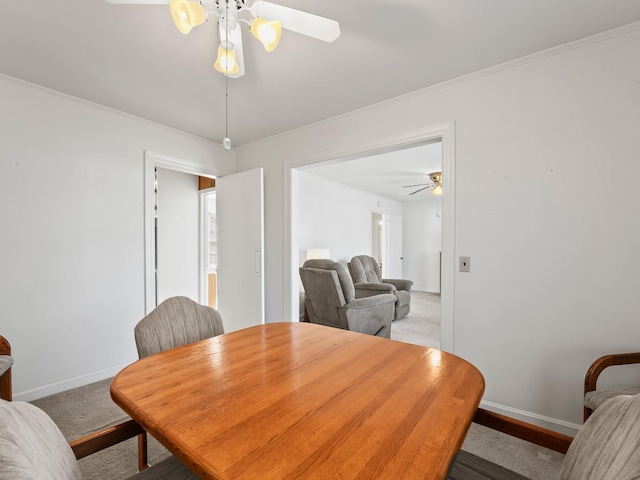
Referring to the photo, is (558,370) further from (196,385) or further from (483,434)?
(196,385)

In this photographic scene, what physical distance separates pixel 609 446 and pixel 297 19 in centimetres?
167

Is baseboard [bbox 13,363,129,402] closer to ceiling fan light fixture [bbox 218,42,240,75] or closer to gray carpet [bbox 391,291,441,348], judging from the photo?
ceiling fan light fixture [bbox 218,42,240,75]

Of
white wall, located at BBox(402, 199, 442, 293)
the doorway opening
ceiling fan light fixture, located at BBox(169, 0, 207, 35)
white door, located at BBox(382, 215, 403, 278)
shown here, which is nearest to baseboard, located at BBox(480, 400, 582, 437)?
ceiling fan light fixture, located at BBox(169, 0, 207, 35)

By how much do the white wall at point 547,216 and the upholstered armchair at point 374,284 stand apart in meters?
2.45

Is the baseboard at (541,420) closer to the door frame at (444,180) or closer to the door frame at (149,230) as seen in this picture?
the door frame at (444,180)

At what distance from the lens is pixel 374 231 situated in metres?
7.64

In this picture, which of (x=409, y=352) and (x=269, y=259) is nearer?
(x=409, y=352)

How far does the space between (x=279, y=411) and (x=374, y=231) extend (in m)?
7.00

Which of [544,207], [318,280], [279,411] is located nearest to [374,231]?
[318,280]

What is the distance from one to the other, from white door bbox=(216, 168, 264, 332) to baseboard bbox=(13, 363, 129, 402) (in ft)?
3.84

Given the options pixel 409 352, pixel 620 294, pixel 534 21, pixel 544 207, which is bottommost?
pixel 409 352

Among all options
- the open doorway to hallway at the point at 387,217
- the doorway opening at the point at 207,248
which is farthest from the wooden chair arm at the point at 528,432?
the doorway opening at the point at 207,248

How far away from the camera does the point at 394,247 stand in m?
7.42

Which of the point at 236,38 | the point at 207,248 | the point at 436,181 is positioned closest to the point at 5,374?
the point at 236,38
